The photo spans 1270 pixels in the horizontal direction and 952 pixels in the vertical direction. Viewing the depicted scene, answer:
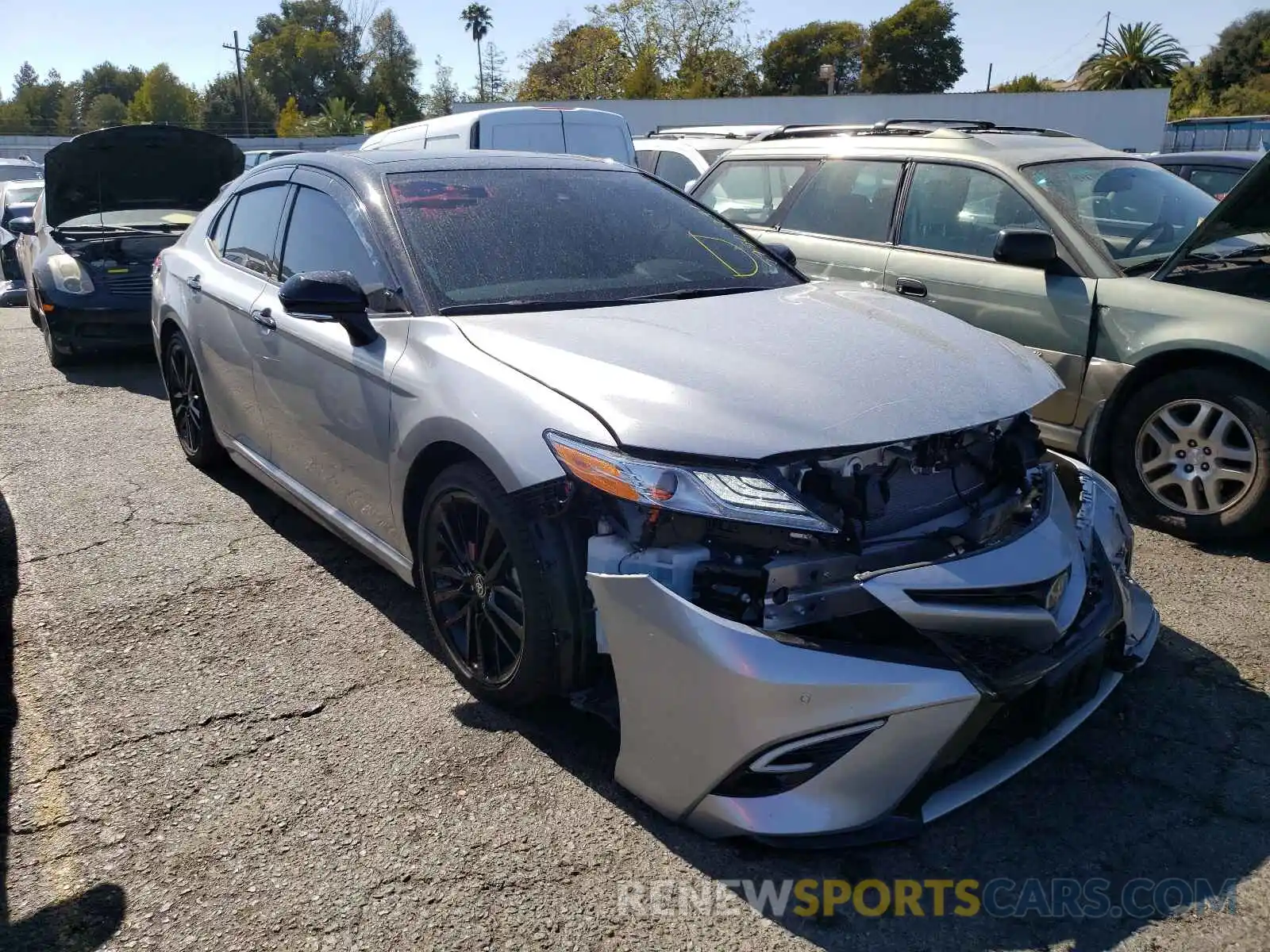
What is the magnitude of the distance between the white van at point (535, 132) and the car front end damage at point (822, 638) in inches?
315

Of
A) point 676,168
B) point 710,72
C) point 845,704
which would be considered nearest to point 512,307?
point 845,704

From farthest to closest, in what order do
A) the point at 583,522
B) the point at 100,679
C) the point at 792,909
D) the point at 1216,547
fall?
the point at 1216,547 → the point at 100,679 → the point at 583,522 → the point at 792,909

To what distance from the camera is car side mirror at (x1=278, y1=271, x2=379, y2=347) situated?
10.5 ft

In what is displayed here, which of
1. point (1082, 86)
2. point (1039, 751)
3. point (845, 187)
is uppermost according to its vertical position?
point (1082, 86)

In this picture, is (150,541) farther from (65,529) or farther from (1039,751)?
(1039,751)

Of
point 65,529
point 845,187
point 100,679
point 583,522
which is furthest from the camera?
point 845,187

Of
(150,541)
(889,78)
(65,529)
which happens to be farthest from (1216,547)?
(889,78)

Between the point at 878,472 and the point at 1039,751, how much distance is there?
78cm

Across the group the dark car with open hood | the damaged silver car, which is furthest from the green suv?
the dark car with open hood

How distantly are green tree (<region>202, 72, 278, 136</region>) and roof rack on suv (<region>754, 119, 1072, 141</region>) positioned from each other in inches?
3347

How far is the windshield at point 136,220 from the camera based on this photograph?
851cm

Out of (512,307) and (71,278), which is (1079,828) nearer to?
(512,307)

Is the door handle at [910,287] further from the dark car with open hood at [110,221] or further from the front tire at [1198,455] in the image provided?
the dark car with open hood at [110,221]

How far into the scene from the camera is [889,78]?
73.1 meters
